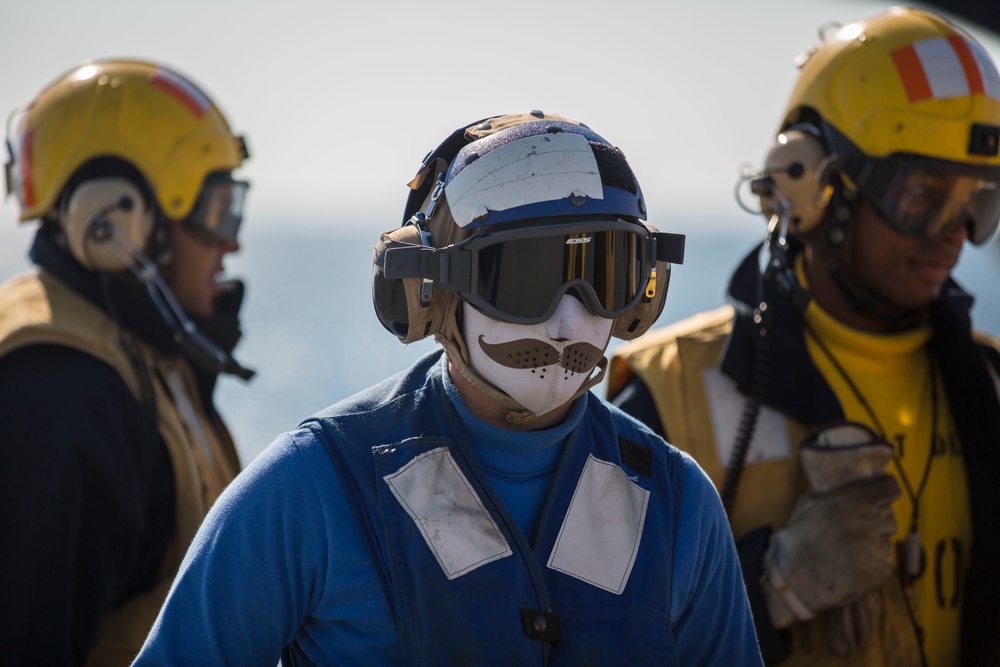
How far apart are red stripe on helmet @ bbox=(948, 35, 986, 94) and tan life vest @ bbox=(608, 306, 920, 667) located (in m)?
1.22

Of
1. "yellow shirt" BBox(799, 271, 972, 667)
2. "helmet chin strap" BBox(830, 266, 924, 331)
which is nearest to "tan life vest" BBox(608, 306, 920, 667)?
"yellow shirt" BBox(799, 271, 972, 667)

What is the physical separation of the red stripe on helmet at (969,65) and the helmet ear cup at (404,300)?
7.27ft

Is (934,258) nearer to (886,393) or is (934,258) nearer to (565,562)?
(886,393)

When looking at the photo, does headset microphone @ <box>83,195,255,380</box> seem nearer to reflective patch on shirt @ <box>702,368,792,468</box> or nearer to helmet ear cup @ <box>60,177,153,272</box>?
helmet ear cup @ <box>60,177,153,272</box>

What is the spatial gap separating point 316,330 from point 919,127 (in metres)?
30.2

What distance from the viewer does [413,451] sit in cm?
223

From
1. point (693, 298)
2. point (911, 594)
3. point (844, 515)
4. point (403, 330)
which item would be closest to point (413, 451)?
point (403, 330)

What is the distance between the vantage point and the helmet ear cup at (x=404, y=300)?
2268 mm

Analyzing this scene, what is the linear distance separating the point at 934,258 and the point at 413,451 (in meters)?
→ 2.15

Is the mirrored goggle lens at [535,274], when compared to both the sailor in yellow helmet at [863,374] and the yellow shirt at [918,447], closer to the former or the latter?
the sailor in yellow helmet at [863,374]

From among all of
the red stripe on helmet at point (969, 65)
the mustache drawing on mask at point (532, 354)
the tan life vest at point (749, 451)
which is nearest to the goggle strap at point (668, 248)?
the mustache drawing on mask at point (532, 354)

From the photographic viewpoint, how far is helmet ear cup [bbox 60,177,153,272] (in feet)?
12.5

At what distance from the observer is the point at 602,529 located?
2.26 m

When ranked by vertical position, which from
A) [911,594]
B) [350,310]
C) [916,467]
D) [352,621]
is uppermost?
[352,621]
